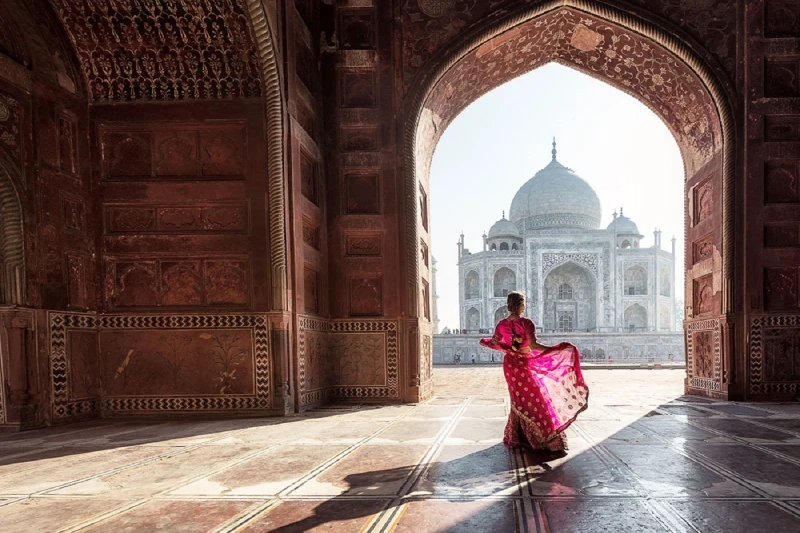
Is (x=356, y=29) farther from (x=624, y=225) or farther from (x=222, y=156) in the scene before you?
(x=624, y=225)

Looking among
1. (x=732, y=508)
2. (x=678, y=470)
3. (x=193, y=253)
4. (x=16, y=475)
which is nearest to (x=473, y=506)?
(x=732, y=508)

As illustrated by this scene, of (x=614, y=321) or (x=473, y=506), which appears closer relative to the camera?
(x=473, y=506)

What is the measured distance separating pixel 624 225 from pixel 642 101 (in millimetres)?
31076

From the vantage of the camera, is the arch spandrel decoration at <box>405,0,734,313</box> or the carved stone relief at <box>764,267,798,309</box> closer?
the carved stone relief at <box>764,267,798,309</box>

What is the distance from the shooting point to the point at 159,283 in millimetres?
6039

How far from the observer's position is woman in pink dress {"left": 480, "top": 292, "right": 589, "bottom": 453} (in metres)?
3.71

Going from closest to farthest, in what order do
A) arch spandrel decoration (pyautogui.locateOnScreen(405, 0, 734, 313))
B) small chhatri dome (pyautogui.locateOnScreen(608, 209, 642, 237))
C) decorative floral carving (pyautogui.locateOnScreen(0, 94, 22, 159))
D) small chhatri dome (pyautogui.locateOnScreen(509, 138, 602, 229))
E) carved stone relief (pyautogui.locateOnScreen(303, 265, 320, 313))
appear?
decorative floral carving (pyautogui.locateOnScreen(0, 94, 22, 159))
carved stone relief (pyautogui.locateOnScreen(303, 265, 320, 313))
arch spandrel decoration (pyautogui.locateOnScreen(405, 0, 734, 313))
small chhatri dome (pyautogui.locateOnScreen(509, 138, 602, 229))
small chhatri dome (pyautogui.locateOnScreen(608, 209, 642, 237))

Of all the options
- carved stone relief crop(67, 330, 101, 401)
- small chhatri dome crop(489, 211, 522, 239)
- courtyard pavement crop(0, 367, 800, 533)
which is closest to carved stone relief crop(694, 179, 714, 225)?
courtyard pavement crop(0, 367, 800, 533)

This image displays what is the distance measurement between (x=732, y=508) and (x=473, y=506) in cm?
124

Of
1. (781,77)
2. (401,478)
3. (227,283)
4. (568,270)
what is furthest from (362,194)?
(568,270)

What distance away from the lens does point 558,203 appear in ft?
116

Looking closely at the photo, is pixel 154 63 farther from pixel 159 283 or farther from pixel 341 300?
pixel 341 300

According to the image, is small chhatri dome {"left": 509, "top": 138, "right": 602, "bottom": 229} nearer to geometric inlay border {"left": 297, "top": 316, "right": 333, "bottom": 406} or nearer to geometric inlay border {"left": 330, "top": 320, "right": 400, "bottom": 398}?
geometric inlay border {"left": 330, "top": 320, "right": 400, "bottom": 398}

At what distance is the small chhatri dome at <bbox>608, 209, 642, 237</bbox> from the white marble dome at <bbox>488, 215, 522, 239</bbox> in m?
6.65
